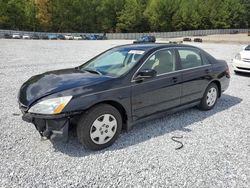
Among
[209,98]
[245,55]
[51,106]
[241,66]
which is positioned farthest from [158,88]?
[245,55]

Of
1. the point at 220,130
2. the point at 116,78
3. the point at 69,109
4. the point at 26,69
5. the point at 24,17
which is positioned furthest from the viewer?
the point at 24,17

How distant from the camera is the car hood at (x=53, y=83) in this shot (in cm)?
323

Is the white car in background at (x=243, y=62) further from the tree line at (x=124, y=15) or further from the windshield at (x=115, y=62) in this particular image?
the tree line at (x=124, y=15)

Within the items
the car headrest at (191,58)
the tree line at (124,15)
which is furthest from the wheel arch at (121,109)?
the tree line at (124,15)

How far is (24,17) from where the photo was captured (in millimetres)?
60938

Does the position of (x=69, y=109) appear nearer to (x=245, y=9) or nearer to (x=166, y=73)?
(x=166, y=73)

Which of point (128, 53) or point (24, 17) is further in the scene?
point (24, 17)

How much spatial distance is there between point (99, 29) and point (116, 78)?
73.2 m

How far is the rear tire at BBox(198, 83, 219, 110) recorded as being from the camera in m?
4.89

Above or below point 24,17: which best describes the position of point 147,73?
below

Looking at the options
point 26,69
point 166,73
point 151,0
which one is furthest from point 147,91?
point 151,0

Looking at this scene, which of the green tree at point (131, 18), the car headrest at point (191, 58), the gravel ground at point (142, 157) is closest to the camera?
the gravel ground at point (142, 157)

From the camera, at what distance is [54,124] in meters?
3.06

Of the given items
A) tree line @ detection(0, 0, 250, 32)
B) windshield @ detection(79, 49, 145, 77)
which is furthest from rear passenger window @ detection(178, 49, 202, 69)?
tree line @ detection(0, 0, 250, 32)
